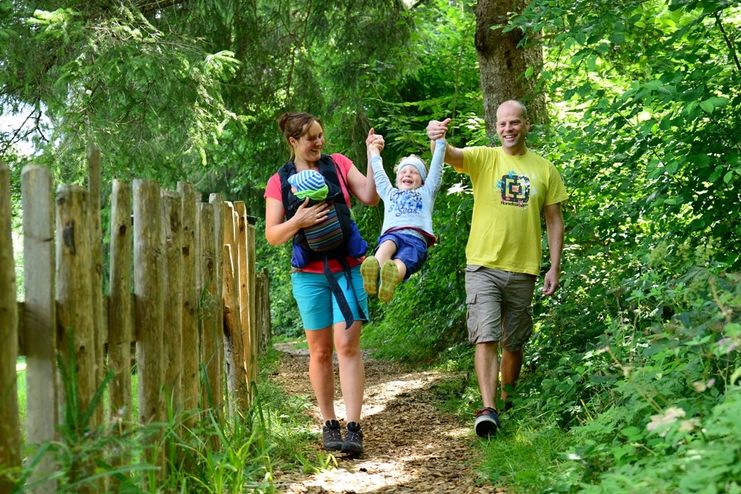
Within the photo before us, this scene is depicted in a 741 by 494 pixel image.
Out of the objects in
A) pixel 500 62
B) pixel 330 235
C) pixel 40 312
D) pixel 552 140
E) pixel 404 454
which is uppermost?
pixel 500 62

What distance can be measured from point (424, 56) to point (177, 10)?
19.2 ft

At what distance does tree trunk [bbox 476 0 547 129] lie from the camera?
7.68m

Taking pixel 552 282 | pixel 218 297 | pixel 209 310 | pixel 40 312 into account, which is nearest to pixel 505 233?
pixel 552 282

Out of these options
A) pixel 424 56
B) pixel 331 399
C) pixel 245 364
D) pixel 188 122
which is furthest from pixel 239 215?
pixel 424 56

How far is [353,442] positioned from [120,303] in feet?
7.09

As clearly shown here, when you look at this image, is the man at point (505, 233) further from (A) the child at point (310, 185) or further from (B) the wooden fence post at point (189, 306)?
(B) the wooden fence post at point (189, 306)

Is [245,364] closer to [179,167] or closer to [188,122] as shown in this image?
[188,122]

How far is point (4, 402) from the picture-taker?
267cm

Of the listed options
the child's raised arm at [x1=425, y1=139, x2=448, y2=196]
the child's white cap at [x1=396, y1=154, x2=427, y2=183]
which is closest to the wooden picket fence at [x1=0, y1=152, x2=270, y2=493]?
the child's white cap at [x1=396, y1=154, x2=427, y2=183]

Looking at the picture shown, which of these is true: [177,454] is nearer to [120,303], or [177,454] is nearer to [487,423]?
[120,303]

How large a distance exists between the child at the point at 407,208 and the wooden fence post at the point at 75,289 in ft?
8.12

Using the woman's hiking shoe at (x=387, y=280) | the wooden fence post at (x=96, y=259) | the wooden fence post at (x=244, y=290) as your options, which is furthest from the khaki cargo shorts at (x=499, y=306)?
the wooden fence post at (x=96, y=259)

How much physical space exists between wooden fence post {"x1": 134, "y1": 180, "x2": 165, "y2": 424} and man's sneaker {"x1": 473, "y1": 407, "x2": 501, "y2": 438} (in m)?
2.27

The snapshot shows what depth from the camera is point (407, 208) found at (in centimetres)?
558
